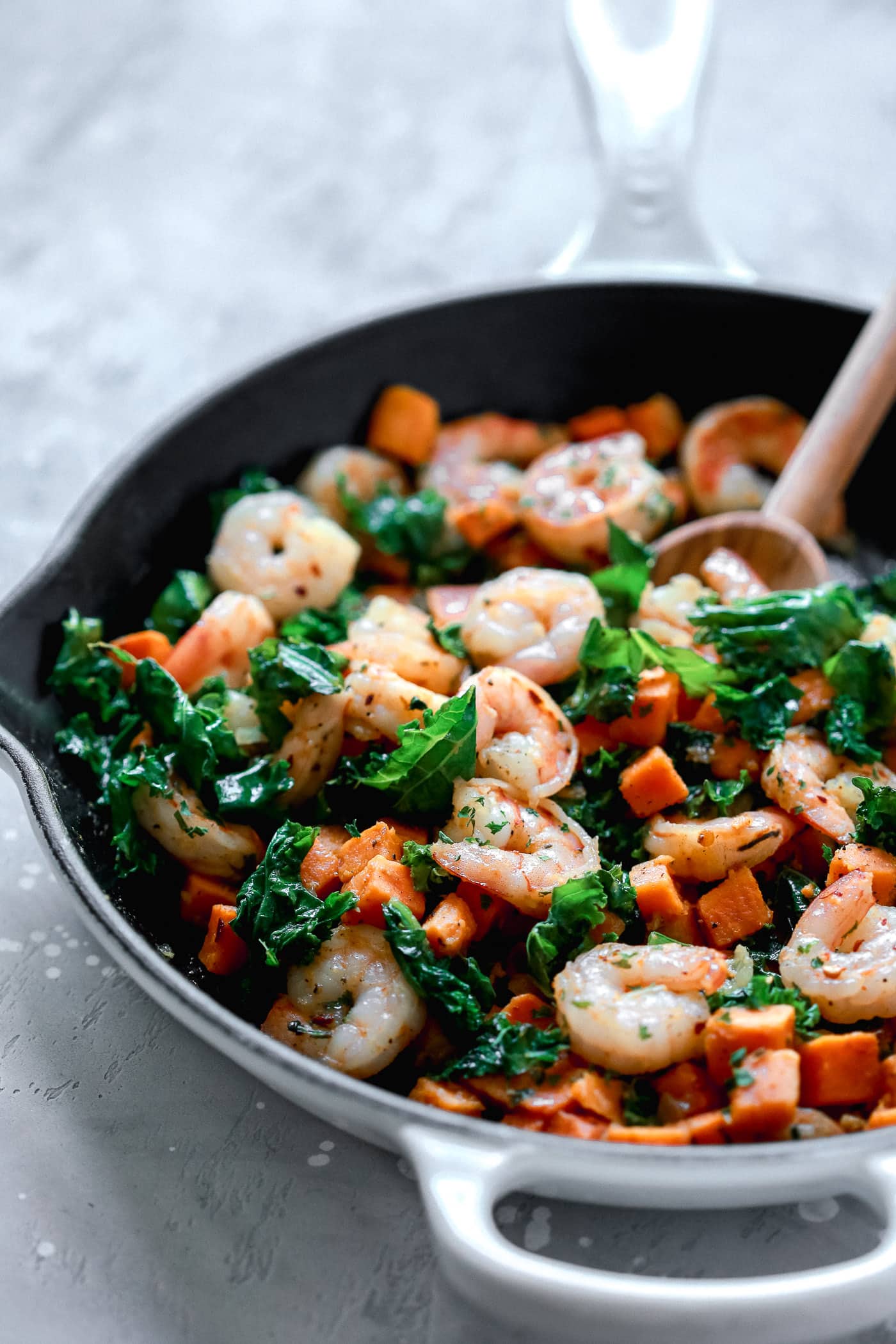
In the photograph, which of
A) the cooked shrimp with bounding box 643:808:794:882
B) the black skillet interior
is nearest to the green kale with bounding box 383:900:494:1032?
the cooked shrimp with bounding box 643:808:794:882

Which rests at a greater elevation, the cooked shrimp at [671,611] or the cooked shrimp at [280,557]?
the cooked shrimp at [671,611]

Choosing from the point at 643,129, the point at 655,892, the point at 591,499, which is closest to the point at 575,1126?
the point at 655,892

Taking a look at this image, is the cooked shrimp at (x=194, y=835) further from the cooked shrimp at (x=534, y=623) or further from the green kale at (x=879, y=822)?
the green kale at (x=879, y=822)

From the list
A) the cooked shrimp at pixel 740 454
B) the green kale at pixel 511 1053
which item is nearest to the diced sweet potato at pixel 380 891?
the green kale at pixel 511 1053

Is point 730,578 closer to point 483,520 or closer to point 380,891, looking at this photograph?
point 483,520

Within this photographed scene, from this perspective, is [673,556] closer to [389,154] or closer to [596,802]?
[596,802]
